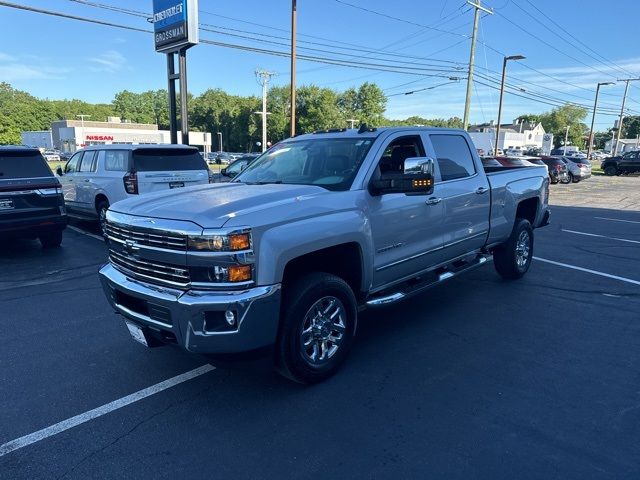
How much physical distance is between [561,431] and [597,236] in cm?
897

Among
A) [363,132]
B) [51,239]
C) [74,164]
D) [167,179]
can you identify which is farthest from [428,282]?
[74,164]

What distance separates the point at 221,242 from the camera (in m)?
2.94

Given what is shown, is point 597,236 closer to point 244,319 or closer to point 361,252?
point 361,252

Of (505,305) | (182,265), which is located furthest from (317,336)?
(505,305)

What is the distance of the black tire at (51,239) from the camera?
27.5ft

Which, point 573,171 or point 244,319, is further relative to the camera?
point 573,171

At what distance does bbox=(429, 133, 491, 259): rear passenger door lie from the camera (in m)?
4.88

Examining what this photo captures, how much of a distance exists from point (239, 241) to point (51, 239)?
7100 mm

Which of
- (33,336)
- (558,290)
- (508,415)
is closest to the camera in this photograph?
(508,415)

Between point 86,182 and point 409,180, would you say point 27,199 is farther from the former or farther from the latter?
point 409,180

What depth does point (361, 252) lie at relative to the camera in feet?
12.5

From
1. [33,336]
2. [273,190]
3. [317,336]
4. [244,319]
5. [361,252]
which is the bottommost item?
[33,336]

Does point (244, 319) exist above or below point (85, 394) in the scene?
above

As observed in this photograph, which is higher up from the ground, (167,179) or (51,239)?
(167,179)
